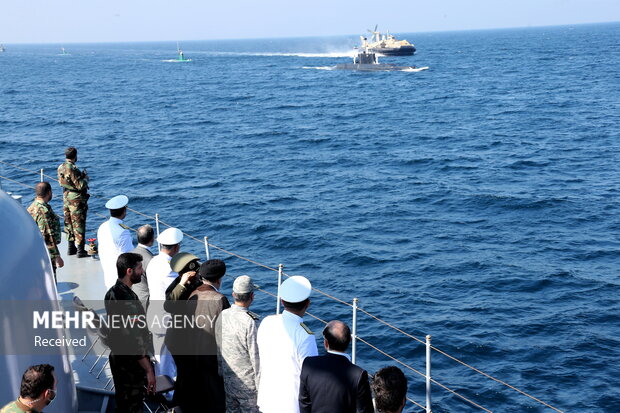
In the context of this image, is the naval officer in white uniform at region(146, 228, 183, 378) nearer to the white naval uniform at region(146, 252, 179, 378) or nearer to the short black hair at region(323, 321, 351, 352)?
the white naval uniform at region(146, 252, 179, 378)

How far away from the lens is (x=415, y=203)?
1182 inches

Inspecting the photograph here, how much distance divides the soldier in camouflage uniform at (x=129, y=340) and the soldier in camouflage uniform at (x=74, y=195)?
4.30 meters

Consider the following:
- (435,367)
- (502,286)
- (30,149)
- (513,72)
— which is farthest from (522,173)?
(513,72)

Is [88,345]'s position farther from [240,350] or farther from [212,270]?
[240,350]

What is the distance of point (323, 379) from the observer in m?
4.42

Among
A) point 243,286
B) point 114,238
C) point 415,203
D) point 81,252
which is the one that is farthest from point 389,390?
point 415,203

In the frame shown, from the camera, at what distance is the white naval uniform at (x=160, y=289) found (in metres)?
6.20

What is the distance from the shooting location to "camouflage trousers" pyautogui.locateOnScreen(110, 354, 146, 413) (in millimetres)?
5395

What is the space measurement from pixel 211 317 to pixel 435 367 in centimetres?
1137

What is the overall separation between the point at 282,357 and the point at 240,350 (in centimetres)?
37

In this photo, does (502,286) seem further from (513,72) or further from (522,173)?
(513,72)

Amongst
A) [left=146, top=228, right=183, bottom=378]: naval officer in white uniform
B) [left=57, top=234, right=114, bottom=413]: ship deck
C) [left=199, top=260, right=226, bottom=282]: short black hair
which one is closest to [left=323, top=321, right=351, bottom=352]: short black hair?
[left=199, top=260, right=226, bottom=282]: short black hair

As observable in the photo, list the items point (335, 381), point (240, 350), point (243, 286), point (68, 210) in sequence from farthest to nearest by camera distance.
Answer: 1. point (68, 210)
2. point (240, 350)
3. point (243, 286)
4. point (335, 381)

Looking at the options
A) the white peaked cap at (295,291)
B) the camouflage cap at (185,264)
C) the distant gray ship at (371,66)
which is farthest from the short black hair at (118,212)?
the distant gray ship at (371,66)
